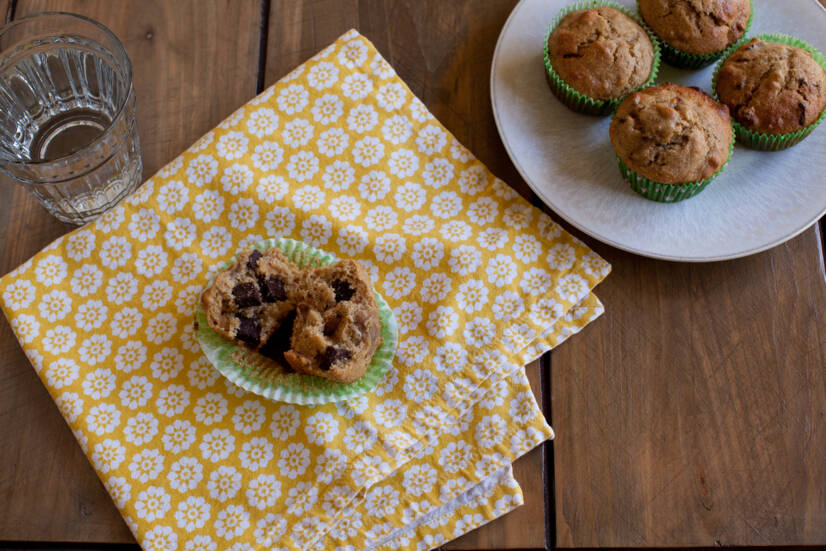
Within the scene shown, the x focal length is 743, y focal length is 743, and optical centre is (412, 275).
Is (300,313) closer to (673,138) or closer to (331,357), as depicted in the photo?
(331,357)

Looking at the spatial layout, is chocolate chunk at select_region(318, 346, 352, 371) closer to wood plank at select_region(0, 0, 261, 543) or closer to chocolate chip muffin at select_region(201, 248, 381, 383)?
chocolate chip muffin at select_region(201, 248, 381, 383)

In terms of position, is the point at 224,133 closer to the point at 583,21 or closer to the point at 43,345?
the point at 43,345

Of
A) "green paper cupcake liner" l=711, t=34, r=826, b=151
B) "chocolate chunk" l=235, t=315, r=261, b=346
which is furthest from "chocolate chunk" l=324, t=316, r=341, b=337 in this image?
"green paper cupcake liner" l=711, t=34, r=826, b=151

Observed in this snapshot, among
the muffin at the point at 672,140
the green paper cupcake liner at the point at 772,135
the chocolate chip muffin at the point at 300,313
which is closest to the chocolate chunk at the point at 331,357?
the chocolate chip muffin at the point at 300,313

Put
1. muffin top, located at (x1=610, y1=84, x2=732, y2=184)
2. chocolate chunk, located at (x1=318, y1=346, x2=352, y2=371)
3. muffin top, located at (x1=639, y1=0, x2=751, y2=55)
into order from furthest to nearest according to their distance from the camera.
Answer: muffin top, located at (x1=639, y1=0, x2=751, y2=55)
muffin top, located at (x1=610, y1=84, x2=732, y2=184)
chocolate chunk, located at (x1=318, y1=346, x2=352, y2=371)

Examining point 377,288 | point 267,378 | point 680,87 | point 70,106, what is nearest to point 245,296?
point 267,378

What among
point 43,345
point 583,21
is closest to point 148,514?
point 43,345

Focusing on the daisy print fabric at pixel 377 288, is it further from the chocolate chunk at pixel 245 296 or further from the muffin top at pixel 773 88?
the muffin top at pixel 773 88
